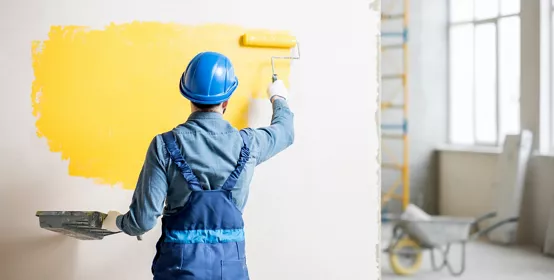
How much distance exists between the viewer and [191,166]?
5.47ft

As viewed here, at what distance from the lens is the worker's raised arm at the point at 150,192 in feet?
5.34

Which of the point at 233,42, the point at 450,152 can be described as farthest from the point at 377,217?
the point at 450,152

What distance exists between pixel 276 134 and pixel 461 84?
546 cm

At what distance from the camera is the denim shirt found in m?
1.64

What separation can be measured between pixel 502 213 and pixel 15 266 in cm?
452

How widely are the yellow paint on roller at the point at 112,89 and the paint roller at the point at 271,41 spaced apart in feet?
0.21

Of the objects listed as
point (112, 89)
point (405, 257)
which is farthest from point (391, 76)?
point (112, 89)

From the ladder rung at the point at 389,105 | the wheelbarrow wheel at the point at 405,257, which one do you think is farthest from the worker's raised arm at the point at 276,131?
the ladder rung at the point at 389,105

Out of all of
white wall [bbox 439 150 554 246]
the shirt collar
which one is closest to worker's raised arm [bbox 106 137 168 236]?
the shirt collar

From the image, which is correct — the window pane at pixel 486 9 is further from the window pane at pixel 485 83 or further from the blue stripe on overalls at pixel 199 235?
→ the blue stripe on overalls at pixel 199 235

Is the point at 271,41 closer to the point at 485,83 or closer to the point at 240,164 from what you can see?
the point at 240,164

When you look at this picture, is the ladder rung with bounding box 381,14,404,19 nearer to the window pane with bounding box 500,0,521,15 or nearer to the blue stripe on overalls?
the window pane with bounding box 500,0,521,15

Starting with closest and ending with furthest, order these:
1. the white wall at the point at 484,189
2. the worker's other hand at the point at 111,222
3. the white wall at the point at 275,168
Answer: the worker's other hand at the point at 111,222 → the white wall at the point at 275,168 → the white wall at the point at 484,189

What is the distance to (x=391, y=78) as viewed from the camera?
22.4ft
